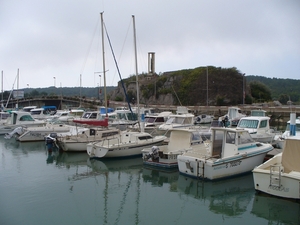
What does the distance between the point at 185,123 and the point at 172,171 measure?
492 inches

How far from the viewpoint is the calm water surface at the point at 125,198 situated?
1085 cm

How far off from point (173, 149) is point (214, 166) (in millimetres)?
4340

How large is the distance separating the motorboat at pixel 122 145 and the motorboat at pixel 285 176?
29.2 ft

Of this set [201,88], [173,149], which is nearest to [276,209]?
[173,149]

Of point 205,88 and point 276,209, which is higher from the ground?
point 205,88

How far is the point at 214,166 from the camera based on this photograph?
13.9 meters

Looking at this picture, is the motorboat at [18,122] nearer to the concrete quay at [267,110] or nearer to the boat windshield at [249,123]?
the boat windshield at [249,123]

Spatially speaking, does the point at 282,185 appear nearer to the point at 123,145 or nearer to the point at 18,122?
the point at 123,145

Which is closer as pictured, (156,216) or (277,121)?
(156,216)

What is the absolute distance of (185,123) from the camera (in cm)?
2856

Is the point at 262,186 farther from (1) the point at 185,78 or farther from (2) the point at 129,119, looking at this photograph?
(1) the point at 185,78

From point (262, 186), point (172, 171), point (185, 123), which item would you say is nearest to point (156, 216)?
point (262, 186)

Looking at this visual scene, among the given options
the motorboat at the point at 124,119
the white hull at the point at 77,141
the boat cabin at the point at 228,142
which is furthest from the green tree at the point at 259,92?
the boat cabin at the point at 228,142

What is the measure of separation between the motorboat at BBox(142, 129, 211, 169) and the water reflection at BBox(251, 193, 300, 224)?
4.94 metres
